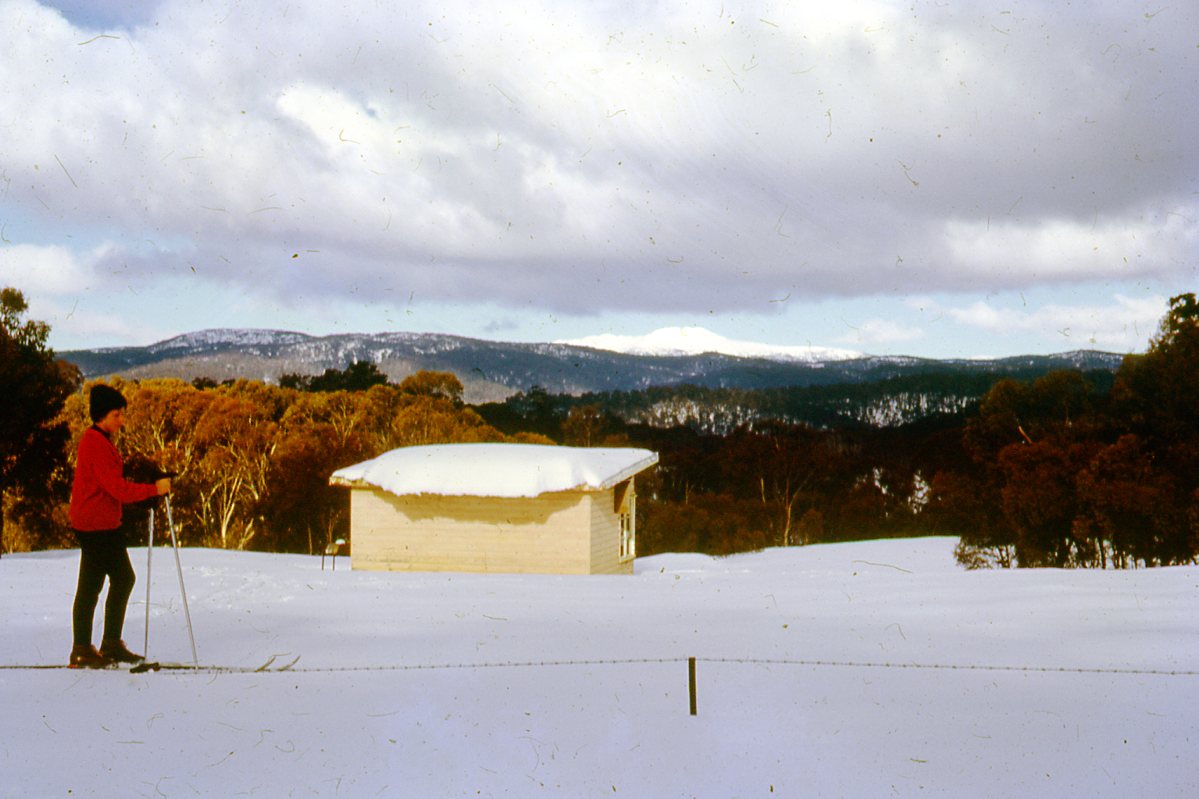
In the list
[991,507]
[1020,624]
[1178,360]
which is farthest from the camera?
[991,507]

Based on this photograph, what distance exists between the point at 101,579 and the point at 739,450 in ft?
177

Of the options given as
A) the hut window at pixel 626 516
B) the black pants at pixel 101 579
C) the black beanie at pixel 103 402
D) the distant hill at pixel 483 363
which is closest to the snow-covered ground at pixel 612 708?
the black pants at pixel 101 579

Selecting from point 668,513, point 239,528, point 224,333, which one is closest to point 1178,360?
point 668,513

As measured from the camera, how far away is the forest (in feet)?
94.5

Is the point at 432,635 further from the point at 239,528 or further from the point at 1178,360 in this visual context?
the point at 239,528

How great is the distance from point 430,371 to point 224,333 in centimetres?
2359

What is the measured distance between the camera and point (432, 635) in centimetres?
968

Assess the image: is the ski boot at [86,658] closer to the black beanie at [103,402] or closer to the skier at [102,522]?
the skier at [102,522]

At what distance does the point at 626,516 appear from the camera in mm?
23000

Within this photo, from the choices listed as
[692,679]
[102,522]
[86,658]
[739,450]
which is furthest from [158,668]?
[739,450]

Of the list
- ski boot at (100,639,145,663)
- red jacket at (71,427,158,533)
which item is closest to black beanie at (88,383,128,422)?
red jacket at (71,427,158,533)

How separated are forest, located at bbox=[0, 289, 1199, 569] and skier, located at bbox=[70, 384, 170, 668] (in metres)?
1.27

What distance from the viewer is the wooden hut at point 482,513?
19.1 meters

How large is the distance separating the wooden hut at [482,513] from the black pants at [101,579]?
11.7m
